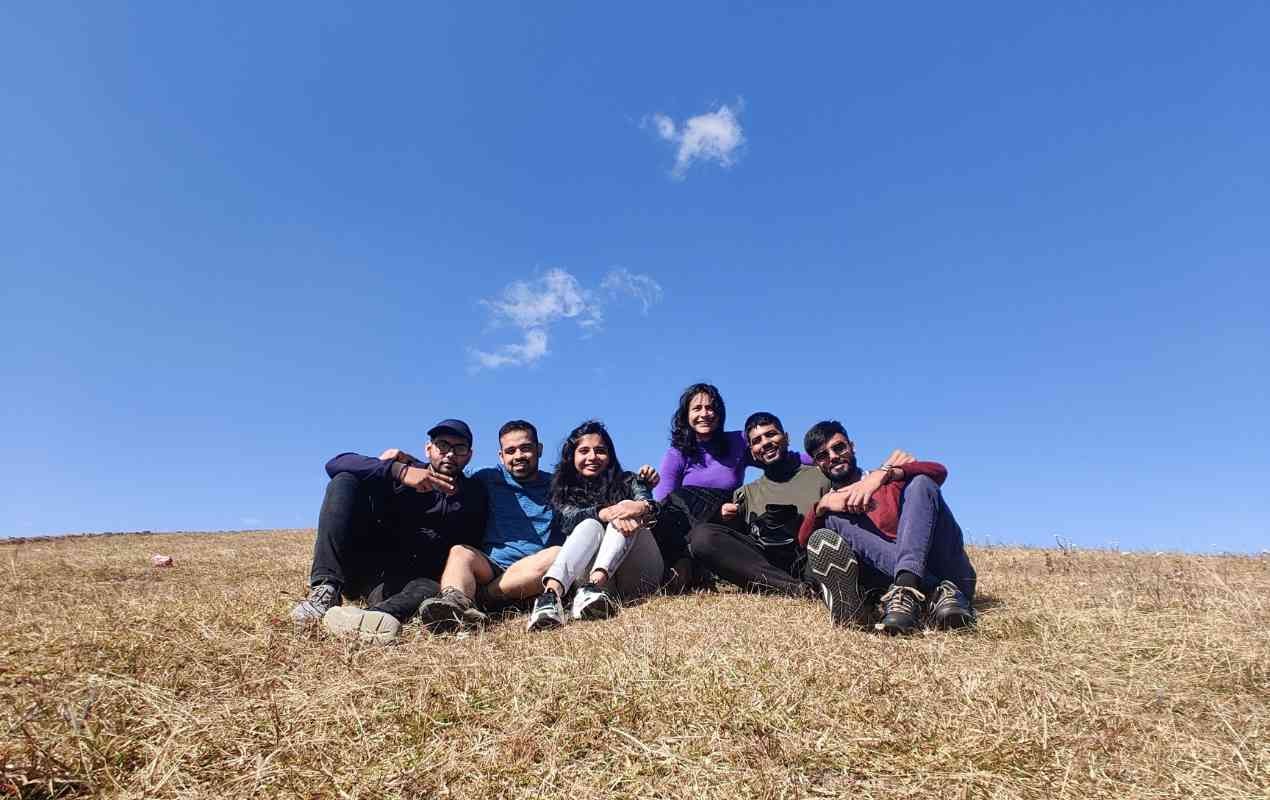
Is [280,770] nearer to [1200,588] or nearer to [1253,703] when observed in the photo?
[1253,703]

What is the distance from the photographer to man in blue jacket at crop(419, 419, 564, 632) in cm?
513

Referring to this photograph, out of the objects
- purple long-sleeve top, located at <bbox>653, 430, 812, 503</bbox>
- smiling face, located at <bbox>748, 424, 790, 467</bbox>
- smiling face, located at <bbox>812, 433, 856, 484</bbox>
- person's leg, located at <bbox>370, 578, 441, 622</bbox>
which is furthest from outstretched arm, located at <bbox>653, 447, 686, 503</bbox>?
person's leg, located at <bbox>370, 578, 441, 622</bbox>

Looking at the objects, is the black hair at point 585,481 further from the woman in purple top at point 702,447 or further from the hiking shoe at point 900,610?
the hiking shoe at point 900,610

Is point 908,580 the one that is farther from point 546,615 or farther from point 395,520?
point 395,520

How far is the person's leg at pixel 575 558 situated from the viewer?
5141 mm

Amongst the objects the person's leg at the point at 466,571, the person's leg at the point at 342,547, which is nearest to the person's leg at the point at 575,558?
the person's leg at the point at 466,571

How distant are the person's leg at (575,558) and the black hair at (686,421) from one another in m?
2.01

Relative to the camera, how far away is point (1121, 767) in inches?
96.4

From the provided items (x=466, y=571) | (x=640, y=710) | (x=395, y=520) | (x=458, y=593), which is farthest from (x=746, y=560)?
(x=640, y=710)

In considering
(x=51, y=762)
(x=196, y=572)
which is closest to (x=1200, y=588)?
(x=51, y=762)

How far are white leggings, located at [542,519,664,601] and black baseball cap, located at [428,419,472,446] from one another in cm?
131

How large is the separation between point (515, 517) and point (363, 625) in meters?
1.99

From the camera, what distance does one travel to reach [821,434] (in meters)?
5.80

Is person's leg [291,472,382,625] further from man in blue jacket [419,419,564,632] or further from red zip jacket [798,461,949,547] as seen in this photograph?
red zip jacket [798,461,949,547]
